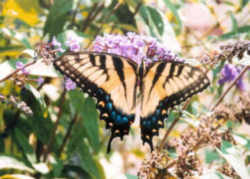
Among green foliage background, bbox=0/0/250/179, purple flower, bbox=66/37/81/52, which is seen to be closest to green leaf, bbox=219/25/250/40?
green foliage background, bbox=0/0/250/179

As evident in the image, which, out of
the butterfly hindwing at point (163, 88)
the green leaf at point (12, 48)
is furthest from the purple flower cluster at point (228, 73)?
the green leaf at point (12, 48)

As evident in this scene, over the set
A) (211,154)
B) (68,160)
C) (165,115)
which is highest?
(165,115)

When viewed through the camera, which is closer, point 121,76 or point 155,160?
point 155,160

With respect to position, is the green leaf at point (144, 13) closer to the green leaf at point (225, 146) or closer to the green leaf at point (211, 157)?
the green leaf at point (211, 157)

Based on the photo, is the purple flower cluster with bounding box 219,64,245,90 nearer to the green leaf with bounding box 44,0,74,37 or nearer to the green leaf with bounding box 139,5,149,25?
the green leaf with bounding box 139,5,149,25

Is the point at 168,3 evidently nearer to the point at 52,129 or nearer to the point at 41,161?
the point at 52,129

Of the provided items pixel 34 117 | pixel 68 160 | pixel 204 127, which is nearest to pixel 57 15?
pixel 34 117

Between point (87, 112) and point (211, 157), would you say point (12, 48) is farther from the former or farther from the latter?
point (211, 157)
